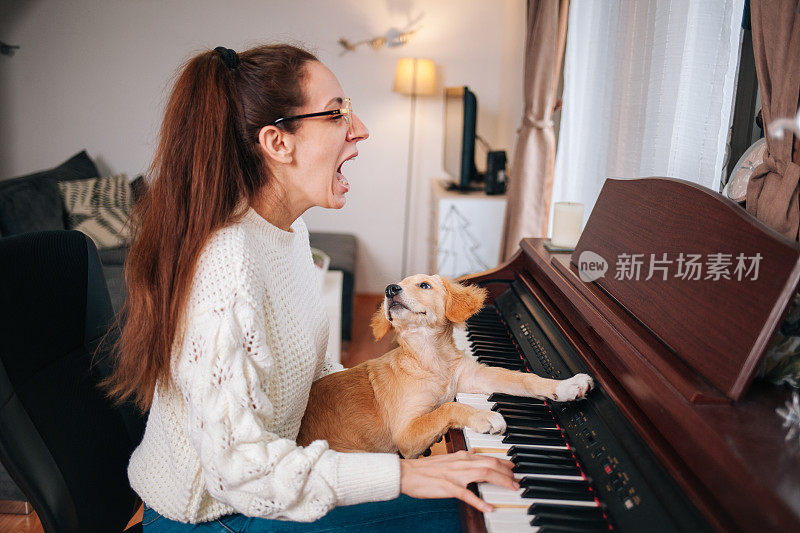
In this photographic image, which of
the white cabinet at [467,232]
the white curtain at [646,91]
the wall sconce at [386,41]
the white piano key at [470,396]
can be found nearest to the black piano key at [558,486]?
the white piano key at [470,396]

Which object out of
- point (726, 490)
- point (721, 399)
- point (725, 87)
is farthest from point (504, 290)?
point (726, 490)

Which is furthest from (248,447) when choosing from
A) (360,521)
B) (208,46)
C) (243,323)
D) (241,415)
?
(208,46)

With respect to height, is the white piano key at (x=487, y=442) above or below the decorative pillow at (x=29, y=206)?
above

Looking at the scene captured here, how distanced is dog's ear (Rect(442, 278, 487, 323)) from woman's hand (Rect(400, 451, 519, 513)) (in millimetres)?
400

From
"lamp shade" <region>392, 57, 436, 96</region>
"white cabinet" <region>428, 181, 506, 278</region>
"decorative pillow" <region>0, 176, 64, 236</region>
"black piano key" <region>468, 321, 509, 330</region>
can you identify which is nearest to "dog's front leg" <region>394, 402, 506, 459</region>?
"black piano key" <region>468, 321, 509, 330</region>

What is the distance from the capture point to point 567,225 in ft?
5.94

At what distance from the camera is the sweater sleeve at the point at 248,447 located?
0.93 m

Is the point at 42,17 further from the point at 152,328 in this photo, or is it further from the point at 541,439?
the point at 541,439

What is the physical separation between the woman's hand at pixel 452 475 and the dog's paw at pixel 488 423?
0.15 metres

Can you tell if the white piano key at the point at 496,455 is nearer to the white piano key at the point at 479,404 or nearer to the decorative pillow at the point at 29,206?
the white piano key at the point at 479,404

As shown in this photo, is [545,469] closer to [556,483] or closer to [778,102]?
[556,483]

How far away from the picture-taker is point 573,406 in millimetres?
1160

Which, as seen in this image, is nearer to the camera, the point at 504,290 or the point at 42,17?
the point at 504,290

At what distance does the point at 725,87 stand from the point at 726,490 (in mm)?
1436
